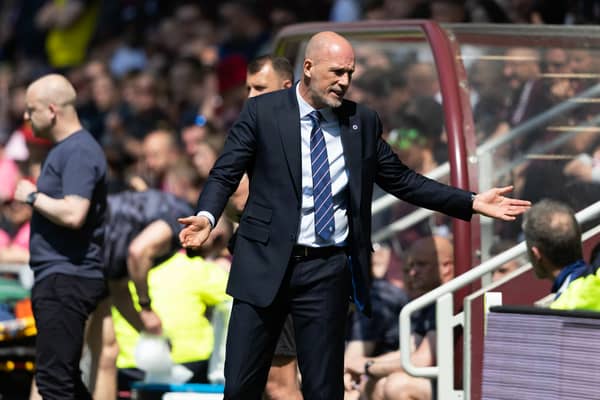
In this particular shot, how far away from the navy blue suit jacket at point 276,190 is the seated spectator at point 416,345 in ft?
6.25

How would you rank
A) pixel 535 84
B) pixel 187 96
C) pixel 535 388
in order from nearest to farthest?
pixel 535 388 < pixel 535 84 < pixel 187 96

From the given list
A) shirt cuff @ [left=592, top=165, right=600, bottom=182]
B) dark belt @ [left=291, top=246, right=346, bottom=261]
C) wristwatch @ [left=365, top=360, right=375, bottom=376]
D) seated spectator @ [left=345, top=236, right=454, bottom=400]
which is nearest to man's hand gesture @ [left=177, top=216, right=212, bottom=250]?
dark belt @ [left=291, top=246, right=346, bottom=261]

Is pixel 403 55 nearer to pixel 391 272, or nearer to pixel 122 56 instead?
pixel 391 272

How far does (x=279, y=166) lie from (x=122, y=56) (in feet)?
40.1

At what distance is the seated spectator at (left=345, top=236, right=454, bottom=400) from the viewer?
8703 millimetres

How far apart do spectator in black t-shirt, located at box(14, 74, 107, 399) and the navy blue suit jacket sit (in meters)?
1.53

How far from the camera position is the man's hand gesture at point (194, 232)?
252 inches

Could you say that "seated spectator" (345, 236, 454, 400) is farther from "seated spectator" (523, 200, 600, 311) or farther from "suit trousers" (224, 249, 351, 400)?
"suit trousers" (224, 249, 351, 400)

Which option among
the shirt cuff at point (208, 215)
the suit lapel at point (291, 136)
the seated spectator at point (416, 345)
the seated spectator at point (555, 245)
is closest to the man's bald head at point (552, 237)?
the seated spectator at point (555, 245)

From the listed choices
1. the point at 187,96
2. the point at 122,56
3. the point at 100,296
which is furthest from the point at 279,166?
the point at 122,56

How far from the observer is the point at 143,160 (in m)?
13.6

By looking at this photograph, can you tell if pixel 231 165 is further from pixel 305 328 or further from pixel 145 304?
pixel 145 304

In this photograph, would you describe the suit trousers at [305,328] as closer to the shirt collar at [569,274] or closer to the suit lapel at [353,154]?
the suit lapel at [353,154]

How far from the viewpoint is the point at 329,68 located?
21.8ft
